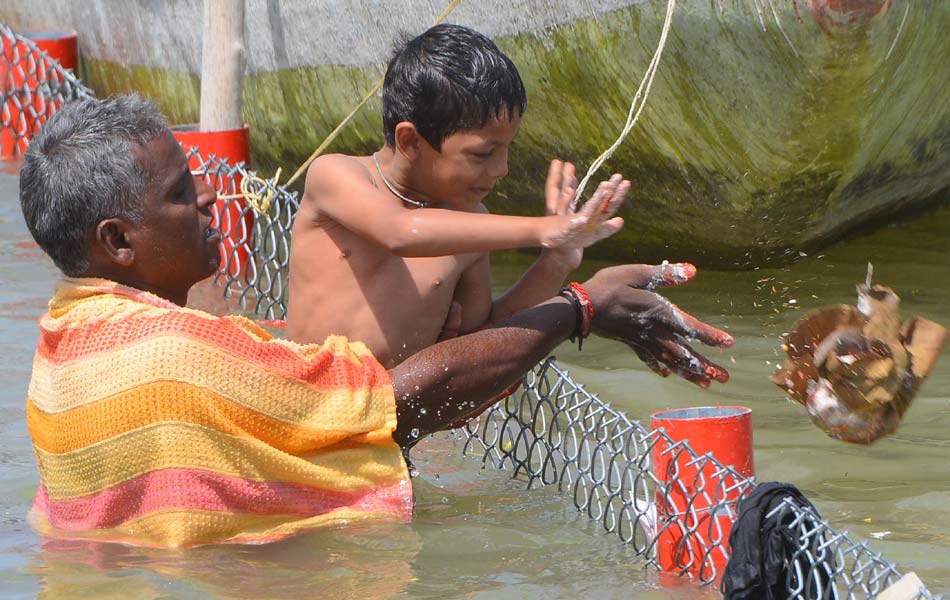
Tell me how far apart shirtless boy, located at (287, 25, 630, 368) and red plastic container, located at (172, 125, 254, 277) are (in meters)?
1.93

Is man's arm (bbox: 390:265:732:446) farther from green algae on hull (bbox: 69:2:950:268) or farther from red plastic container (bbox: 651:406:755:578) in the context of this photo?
green algae on hull (bbox: 69:2:950:268)

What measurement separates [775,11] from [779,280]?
150 centimetres

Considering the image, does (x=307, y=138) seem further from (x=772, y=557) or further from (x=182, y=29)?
(x=772, y=557)

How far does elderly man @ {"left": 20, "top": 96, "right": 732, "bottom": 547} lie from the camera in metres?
3.10

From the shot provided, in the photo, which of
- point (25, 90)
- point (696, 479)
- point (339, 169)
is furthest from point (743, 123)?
point (25, 90)

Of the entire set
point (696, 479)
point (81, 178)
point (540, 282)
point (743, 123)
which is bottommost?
point (696, 479)

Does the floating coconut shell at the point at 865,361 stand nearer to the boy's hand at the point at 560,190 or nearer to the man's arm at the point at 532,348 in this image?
the man's arm at the point at 532,348

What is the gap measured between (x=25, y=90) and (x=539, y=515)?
5.25m

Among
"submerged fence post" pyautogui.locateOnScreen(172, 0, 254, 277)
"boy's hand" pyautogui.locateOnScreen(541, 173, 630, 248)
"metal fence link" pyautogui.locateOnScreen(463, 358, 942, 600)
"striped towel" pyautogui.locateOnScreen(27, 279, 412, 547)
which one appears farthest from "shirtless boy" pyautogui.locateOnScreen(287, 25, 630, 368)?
"submerged fence post" pyautogui.locateOnScreen(172, 0, 254, 277)

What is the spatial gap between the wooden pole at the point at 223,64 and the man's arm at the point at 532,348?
3171mm

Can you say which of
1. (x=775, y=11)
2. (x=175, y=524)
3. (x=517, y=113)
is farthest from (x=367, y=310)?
(x=775, y=11)

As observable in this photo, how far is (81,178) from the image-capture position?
309cm

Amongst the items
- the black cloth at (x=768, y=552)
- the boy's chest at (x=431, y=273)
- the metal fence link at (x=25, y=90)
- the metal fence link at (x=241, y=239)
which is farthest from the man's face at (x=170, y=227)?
the metal fence link at (x=25, y=90)

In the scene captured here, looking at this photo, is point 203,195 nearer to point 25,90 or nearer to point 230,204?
point 230,204
